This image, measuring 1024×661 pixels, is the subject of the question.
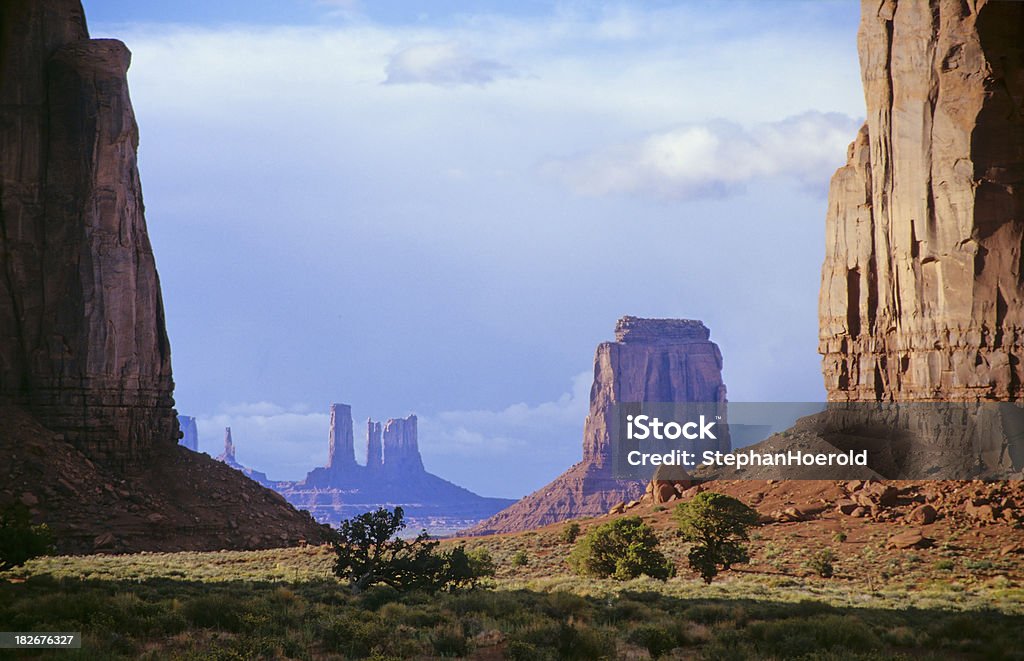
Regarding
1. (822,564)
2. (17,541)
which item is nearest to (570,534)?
(822,564)

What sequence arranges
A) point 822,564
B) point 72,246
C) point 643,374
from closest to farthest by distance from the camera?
1. point 822,564
2. point 72,246
3. point 643,374

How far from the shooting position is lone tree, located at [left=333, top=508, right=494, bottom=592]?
32.4 m

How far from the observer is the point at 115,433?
5341 centimetres

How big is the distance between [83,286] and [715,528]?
30.7 meters

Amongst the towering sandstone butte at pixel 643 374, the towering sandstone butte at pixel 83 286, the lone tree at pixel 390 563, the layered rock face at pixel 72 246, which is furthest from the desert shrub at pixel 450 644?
the towering sandstone butte at pixel 643 374

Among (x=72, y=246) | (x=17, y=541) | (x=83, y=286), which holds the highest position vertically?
(x=72, y=246)

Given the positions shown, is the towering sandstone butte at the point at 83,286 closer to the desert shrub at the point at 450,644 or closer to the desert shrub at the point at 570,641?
the desert shrub at the point at 450,644

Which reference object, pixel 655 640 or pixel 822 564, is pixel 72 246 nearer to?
pixel 822 564

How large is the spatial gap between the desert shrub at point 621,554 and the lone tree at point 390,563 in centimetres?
724

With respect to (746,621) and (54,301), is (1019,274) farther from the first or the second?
(54,301)

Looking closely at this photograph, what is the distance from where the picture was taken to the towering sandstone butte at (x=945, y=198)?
160 ft

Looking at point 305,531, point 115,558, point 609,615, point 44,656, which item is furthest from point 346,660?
point 305,531

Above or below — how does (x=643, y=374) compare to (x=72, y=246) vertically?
above

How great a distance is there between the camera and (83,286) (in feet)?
174
